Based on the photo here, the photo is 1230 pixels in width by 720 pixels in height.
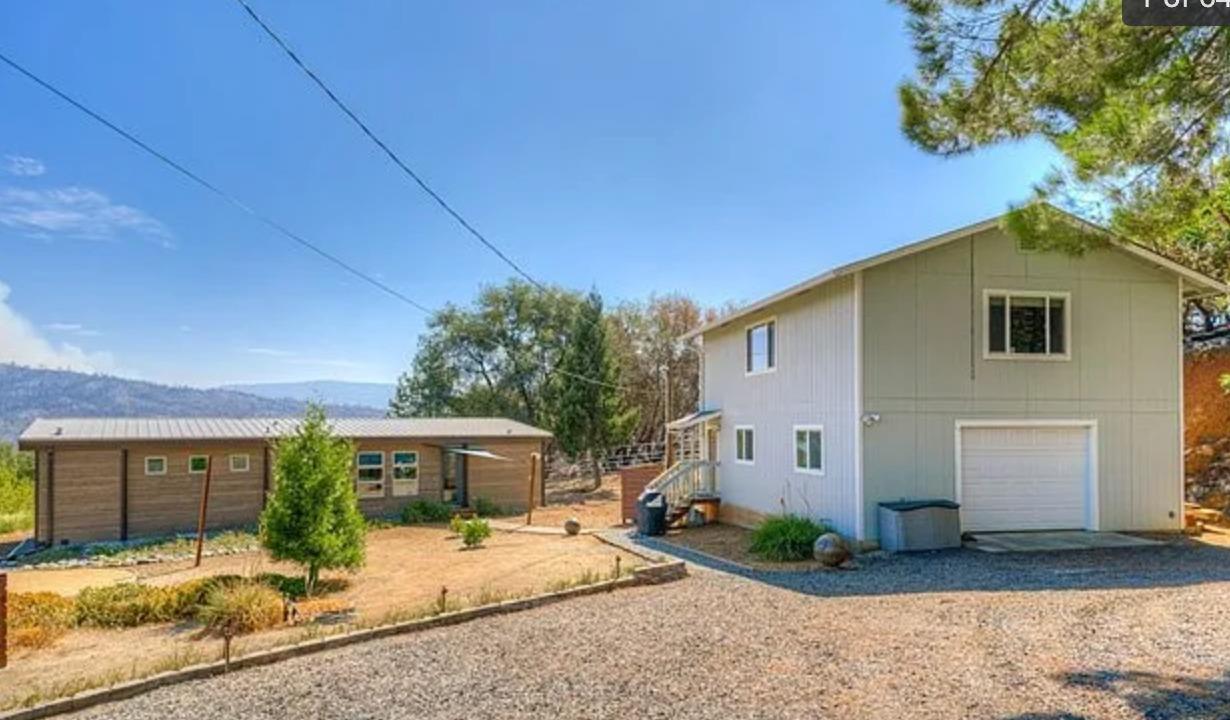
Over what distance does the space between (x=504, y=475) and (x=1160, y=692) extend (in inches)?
727

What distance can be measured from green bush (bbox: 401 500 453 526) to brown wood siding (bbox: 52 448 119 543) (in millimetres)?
6537

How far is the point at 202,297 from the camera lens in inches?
875

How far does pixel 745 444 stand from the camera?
16.0m

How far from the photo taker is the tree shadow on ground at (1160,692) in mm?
4273

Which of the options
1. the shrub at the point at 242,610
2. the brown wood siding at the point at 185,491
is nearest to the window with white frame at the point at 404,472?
the brown wood siding at the point at 185,491

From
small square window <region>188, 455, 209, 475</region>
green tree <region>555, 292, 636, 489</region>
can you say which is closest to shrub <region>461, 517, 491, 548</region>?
small square window <region>188, 455, 209, 475</region>

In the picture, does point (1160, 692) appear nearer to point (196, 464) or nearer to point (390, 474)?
point (390, 474)

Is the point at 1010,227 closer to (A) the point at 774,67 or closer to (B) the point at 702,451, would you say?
(A) the point at 774,67

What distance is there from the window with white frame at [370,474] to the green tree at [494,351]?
511 inches

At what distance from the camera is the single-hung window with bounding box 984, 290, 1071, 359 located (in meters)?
11.9

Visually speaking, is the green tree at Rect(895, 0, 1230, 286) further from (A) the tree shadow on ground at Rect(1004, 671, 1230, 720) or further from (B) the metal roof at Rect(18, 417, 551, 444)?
(B) the metal roof at Rect(18, 417, 551, 444)

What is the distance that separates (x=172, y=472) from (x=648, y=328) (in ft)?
64.6

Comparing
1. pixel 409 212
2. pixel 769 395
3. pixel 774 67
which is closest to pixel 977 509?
pixel 769 395

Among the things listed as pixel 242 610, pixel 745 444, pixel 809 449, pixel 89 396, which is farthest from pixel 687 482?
pixel 89 396
